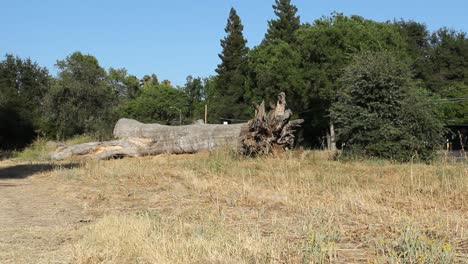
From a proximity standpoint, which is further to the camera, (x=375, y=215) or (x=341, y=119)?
(x=341, y=119)

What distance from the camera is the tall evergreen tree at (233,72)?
72.7 meters

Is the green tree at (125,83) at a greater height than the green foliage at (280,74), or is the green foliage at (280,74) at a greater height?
the green tree at (125,83)

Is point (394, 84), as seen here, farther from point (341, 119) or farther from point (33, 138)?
point (33, 138)

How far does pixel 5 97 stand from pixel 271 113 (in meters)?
21.9

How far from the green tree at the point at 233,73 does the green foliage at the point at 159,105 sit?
25187 millimetres

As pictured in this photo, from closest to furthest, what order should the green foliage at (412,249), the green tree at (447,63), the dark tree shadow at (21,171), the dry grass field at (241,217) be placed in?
the green foliage at (412,249), the dry grass field at (241,217), the dark tree shadow at (21,171), the green tree at (447,63)

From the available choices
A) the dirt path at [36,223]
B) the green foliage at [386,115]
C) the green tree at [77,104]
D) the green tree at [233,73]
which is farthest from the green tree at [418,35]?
the dirt path at [36,223]

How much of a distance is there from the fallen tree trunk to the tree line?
2.19m

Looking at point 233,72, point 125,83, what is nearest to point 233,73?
point 233,72

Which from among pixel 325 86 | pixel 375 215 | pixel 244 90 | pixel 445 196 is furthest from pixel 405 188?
pixel 244 90

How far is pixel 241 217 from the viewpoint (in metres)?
6.02

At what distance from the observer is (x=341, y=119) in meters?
16.8

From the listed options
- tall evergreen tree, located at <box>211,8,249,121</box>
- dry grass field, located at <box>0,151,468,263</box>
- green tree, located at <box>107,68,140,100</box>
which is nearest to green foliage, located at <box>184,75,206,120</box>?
green tree, located at <box>107,68,140,100</box>

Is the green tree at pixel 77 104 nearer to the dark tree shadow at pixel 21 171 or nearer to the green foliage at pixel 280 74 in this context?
the green foliage at pixel 280 74
